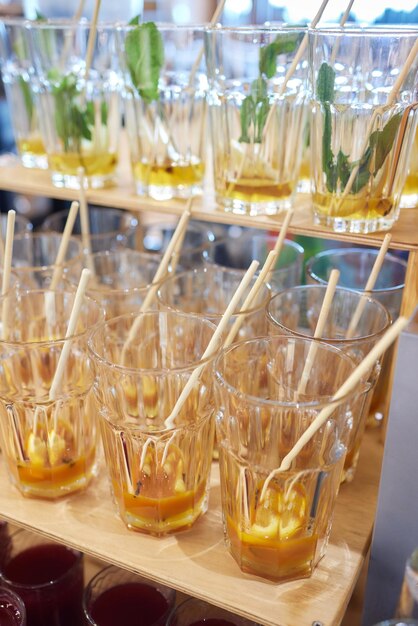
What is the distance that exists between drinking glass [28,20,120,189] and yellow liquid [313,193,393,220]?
15.0 inches

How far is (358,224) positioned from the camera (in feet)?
2.58

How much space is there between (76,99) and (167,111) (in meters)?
0.15

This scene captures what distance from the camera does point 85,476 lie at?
86 centimetres

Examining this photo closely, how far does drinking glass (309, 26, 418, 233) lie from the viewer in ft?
2.34

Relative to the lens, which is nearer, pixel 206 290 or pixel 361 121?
pixel 361 121

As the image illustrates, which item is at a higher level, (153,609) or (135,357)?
(135,357)

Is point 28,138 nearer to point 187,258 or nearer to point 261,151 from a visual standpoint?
point 187,258

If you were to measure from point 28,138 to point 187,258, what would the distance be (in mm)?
332

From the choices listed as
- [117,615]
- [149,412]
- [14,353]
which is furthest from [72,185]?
[117,615]

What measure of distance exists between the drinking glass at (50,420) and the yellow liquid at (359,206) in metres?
0.32

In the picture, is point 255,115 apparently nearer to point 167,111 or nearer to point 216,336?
point 167,111

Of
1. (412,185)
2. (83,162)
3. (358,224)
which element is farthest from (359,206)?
(83,162)

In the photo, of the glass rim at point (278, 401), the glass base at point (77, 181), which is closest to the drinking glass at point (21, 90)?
the glass base at point (77, 181)

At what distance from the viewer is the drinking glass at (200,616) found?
899 mm
